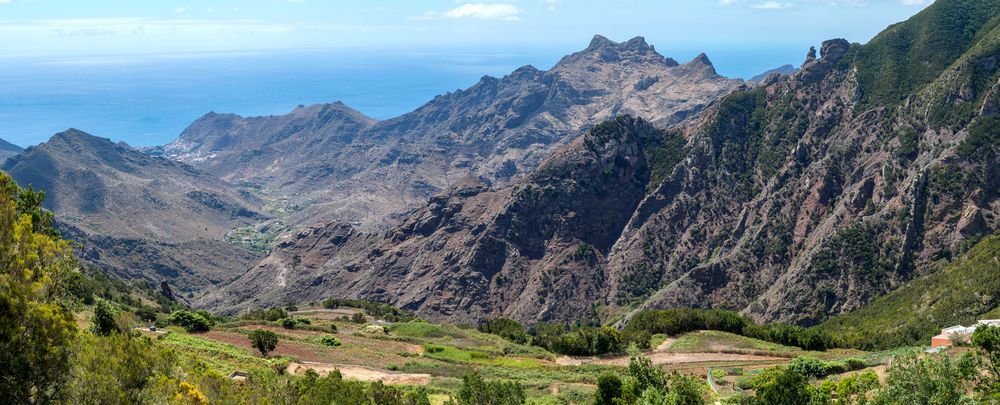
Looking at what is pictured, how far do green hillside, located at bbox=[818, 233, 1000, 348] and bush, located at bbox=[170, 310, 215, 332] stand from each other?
6249 centimetres

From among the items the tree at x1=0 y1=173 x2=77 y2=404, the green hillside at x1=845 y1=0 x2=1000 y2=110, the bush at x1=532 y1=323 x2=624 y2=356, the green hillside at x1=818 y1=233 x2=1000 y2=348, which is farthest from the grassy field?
the green hillside at x1=845 y1=0 x2=1000 y2=110

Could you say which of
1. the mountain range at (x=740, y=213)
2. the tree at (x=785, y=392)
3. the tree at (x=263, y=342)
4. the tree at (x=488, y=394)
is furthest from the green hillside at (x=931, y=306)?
the tree at (x=263, y=342)

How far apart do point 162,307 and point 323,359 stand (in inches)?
2463

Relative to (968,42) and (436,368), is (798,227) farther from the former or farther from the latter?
(436,368)

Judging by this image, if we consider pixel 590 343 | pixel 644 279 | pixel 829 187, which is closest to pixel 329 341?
pixel 590 343

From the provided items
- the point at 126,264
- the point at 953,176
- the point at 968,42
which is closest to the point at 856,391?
the point at 953,176

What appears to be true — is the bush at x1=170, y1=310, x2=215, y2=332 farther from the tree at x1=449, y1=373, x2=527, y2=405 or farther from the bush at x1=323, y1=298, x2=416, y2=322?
the bush at x1=323, y1=298, x2=416, y2=322

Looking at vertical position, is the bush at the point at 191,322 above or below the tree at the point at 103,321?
below

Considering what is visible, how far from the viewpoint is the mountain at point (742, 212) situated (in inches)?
3999

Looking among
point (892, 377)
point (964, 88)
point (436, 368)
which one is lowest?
point (436, 368)

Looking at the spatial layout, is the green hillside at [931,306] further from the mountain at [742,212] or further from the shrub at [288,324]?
the shrub at [288,324]

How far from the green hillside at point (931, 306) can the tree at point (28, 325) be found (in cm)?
6894

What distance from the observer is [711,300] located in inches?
4545

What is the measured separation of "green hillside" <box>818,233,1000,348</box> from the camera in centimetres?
7019
